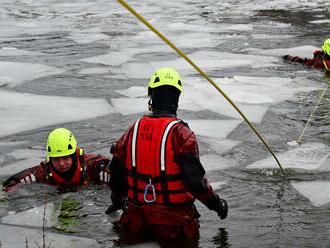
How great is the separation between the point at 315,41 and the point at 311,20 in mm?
2936

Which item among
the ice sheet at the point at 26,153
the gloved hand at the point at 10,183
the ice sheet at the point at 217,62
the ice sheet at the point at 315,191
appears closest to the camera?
the ice sheet at the point at 315,191

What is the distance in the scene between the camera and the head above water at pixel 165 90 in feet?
12.0

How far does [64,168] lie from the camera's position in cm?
522

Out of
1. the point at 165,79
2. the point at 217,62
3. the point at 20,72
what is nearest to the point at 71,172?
the point at 165,79

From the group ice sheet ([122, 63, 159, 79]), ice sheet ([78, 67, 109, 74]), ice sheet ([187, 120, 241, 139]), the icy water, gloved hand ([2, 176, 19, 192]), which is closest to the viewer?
the icy water

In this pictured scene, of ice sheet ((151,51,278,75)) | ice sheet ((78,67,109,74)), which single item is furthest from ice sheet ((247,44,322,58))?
ice sheet ((78,67,109,74))

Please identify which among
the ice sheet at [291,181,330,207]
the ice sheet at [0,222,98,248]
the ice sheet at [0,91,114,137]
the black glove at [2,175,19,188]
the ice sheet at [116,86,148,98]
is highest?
the ice sheet at [116,86,148,98]

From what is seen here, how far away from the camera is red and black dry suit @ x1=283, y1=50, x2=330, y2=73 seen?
32.0 ft

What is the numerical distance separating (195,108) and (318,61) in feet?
10.6

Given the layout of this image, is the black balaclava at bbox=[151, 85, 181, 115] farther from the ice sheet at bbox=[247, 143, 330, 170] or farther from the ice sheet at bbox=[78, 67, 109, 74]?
the ice sheet at bbox=[78, 67, 109, 74]

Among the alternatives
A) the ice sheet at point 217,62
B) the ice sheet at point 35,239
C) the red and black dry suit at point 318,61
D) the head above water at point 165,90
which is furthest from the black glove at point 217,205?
the red and black dry suit at point 318,61

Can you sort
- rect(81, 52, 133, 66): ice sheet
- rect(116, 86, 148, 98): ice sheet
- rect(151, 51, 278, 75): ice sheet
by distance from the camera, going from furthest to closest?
rect(81, 52, 133, 66): ice sheet, rect(151, 51, 278, 75): ice sheet, rect(116, 86, 148, 98): ice sheet

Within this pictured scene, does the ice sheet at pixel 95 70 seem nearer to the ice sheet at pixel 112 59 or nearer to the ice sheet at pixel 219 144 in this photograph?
the ice sheet at pixel 112 59

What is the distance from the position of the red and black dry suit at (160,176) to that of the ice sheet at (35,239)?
0.49 m
